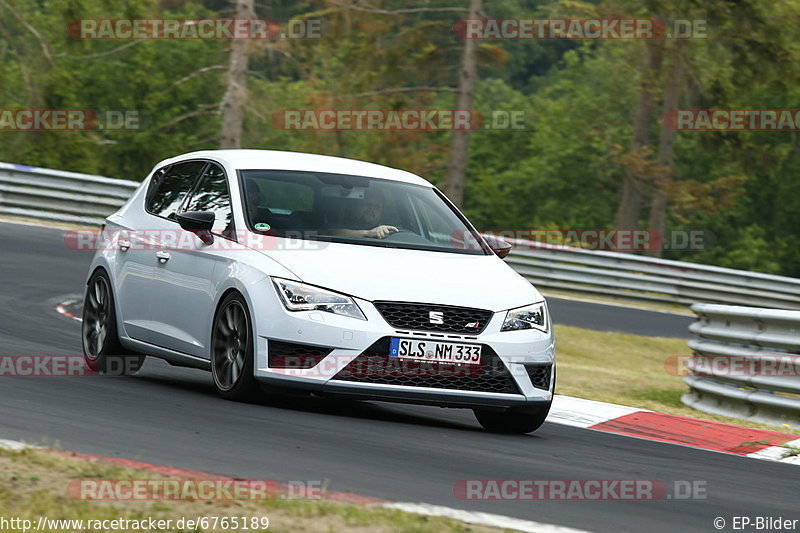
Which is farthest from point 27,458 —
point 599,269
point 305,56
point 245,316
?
point 305,56

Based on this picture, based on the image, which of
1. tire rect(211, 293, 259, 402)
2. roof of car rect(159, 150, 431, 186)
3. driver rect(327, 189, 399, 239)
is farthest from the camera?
roof of car rect(159, 150, 431, 186)

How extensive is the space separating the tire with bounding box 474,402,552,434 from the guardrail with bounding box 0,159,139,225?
15.7m

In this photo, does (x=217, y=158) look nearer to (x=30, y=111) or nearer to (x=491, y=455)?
(x=491, y=455)

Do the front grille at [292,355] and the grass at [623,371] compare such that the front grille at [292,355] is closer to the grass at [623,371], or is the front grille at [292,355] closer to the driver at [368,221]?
the driver at [368,221]

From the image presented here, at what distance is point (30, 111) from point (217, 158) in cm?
3043

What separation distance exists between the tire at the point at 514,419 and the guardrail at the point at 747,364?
2874mm

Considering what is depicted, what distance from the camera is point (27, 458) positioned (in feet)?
18.6

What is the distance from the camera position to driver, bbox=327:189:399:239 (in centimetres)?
881
